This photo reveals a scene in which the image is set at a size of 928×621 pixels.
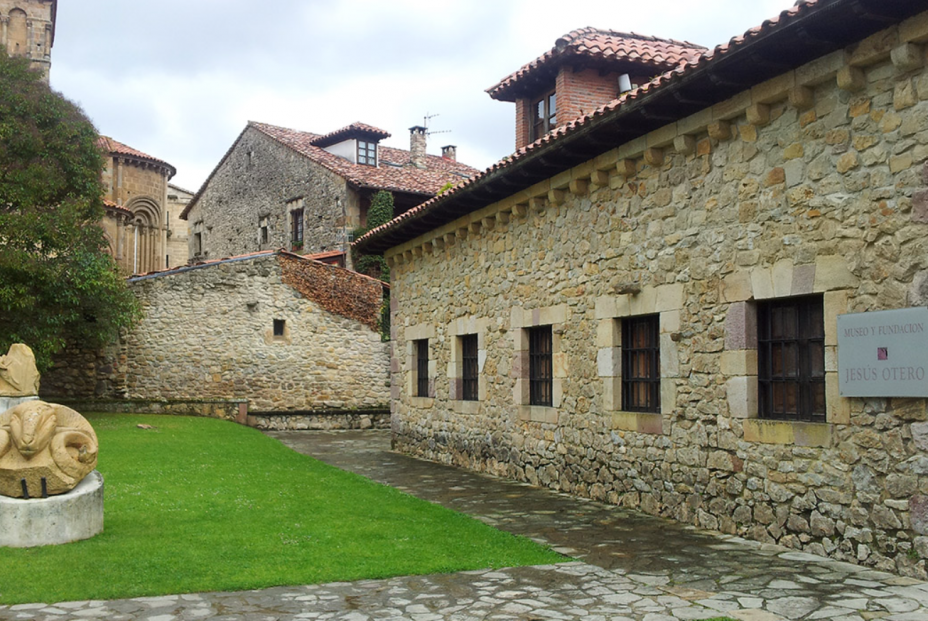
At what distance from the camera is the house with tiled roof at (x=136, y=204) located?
36188 mm

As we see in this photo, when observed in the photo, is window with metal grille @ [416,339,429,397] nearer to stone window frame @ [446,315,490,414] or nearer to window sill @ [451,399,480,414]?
stone window frame @ [446,315,490,414]

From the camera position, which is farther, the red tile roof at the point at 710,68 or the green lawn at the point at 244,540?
the red tile roof at the point at 710,68

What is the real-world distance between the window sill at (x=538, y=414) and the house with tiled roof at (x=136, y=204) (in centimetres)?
2672

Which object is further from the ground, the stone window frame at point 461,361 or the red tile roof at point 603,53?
the red tile roof at point 603,53

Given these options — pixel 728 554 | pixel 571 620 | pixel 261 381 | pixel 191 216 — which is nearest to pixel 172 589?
pixel 571 620

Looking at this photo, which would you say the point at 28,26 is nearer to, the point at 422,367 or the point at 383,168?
the point at 383,168

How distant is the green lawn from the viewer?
19.1ft

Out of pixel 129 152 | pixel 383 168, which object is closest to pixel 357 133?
pixel 383 168

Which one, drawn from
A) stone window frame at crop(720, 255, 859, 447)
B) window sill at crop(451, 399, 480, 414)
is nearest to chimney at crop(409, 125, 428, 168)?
window sill at crop(451, 399, 480, 414)

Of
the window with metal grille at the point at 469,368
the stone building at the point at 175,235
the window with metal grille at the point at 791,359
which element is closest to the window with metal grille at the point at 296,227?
the window with metal grille at the point at 469,368

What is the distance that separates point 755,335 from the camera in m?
7.79

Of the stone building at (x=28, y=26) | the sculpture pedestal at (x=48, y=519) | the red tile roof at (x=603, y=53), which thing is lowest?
the sculpture pedestal at (x=48, y=519)

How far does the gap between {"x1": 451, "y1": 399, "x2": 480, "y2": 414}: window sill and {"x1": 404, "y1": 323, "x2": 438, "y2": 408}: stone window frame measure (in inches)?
38.4

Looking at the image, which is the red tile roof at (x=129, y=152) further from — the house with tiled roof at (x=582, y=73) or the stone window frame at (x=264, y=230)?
the house with tiled roof at (x=582, y=73)
